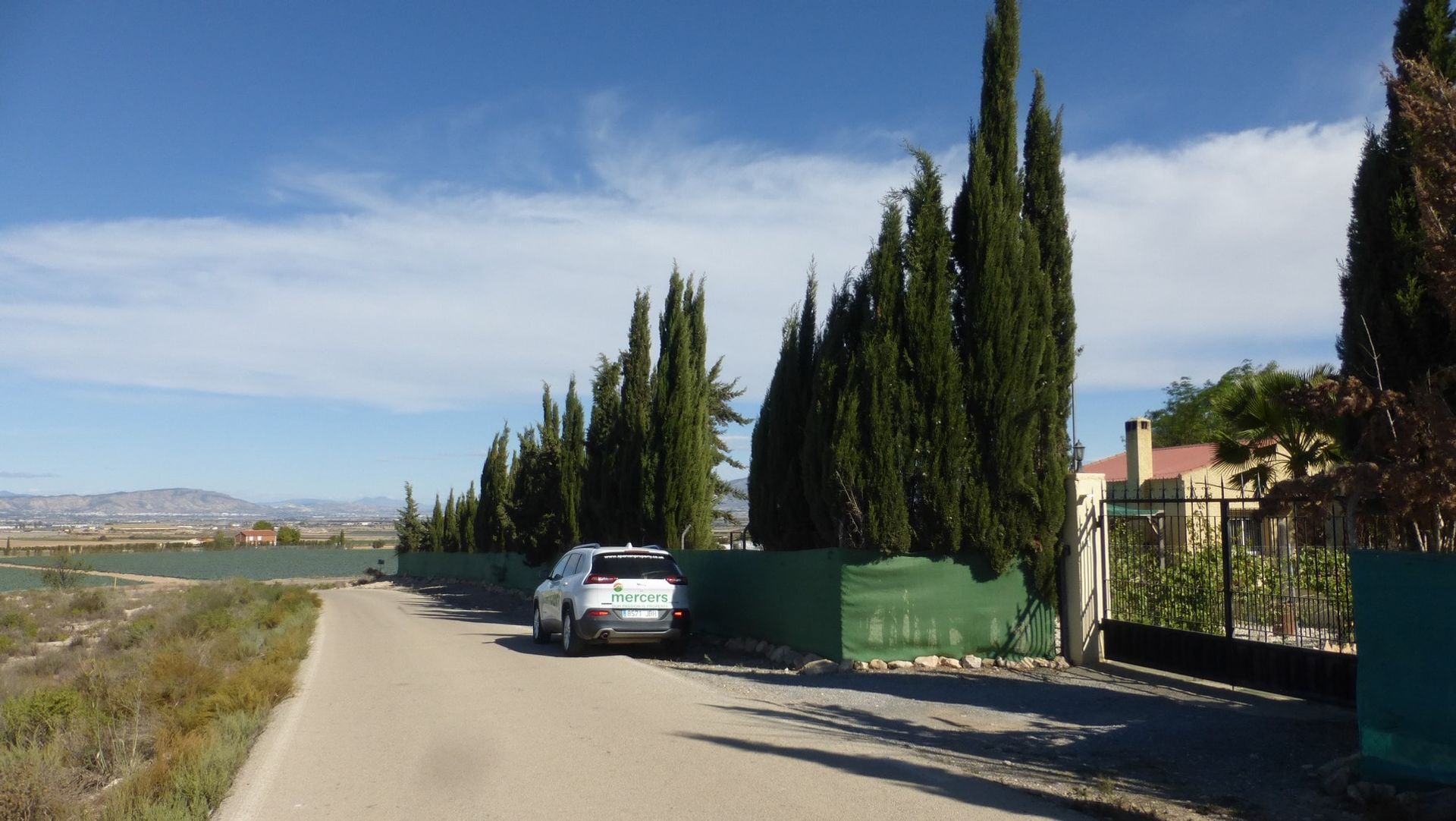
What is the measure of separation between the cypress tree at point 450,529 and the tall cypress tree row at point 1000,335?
50.1 meters

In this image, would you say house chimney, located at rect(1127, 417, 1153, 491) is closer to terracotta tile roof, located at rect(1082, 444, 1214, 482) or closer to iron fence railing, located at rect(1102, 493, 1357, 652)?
terracotta tile roof, located at rect(1082, 444, 1214, 482)

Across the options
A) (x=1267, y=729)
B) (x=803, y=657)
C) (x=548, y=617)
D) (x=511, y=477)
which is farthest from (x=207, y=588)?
(x=1267, y=729)

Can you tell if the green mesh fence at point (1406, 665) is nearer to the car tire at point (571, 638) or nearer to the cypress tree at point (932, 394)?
the cypress tree at point (932, 394)

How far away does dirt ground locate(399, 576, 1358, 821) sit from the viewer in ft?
23.7

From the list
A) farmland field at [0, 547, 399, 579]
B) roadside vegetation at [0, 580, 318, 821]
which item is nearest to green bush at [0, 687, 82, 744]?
roadside vegetation at [0, 580, 318, 821]

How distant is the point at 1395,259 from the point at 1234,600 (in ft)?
15.3

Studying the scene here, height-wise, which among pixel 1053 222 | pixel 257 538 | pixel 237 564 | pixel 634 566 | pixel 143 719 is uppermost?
pixel 1053 222

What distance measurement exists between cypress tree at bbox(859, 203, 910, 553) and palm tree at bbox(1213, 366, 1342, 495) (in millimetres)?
4155

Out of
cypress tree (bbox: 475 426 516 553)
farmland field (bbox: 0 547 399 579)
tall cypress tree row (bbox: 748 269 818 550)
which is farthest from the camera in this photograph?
farmland field (bbox: 0 547 399 579)

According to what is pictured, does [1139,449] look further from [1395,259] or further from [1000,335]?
[1395,259]

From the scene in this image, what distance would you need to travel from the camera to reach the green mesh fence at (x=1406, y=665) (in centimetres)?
652

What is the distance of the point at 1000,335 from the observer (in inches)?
552

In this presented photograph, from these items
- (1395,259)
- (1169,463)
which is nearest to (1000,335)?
(1395,259)

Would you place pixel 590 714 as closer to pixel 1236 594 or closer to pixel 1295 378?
pixel 1236 594
